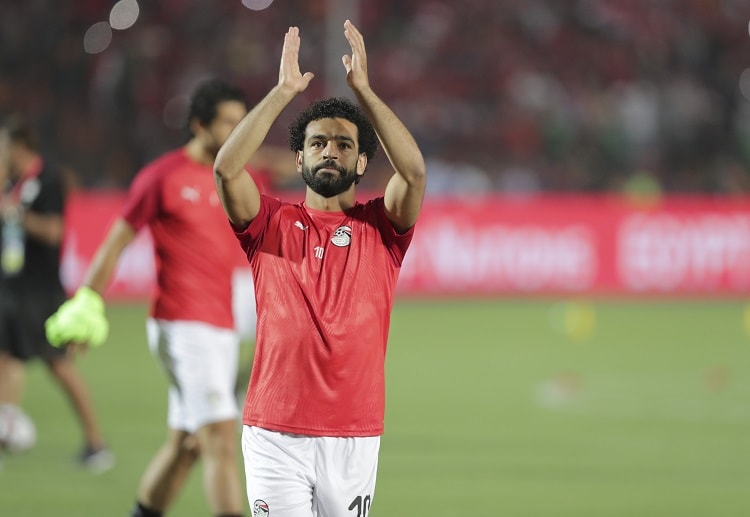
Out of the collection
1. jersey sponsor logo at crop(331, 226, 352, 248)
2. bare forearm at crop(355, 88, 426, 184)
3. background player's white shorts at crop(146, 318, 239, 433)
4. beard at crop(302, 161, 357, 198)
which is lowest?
background player's white shorts at crop(146, 318, 239, 433)

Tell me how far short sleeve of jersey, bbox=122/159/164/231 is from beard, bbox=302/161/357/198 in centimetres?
218

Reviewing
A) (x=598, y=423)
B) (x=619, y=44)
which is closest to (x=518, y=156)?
(x=619, y=44)

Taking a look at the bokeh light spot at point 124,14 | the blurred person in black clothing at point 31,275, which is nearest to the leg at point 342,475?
the blurred person in black clothing at point 31,275

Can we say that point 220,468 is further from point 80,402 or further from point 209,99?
point 80,402

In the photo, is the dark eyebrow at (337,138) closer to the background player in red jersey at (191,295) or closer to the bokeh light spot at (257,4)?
the background player in red jersey at (191,295)

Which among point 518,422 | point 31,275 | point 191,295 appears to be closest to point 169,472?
point 191,295

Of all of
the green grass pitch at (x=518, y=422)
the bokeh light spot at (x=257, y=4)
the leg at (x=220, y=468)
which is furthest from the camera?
the bokeh light spot at (x=257, y=4)

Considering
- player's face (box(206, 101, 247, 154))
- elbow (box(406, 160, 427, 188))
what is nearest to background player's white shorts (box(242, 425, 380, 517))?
elbow (box(406, 160, 427, 188))

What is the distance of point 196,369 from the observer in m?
6.63

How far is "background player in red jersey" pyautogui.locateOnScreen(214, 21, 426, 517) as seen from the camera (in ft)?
15.0

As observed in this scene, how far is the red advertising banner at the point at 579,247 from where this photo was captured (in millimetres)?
21125

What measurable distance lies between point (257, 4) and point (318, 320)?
2091 centimetres

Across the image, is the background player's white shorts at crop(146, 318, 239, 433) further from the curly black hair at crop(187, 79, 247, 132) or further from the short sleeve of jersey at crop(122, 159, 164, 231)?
the curly black hair at crop(187, 79, 247, 132)

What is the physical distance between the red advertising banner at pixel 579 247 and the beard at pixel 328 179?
1617cm
